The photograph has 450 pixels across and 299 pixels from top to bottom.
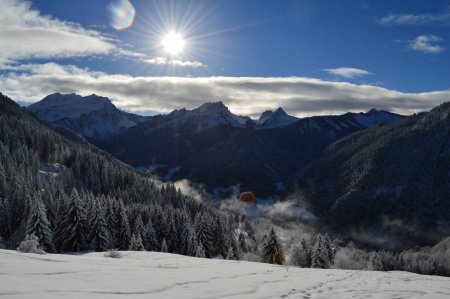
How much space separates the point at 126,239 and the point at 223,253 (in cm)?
2272

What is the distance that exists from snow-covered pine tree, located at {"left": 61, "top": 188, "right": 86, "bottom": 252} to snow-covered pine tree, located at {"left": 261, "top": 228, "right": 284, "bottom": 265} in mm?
32793

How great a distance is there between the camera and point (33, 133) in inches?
7603

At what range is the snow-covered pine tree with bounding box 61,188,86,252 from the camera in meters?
67.6

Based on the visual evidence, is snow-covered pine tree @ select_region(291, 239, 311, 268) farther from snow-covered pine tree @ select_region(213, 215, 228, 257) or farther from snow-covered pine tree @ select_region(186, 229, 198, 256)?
snow-covered pine tree @ select_region(186, 229, 198, 256)

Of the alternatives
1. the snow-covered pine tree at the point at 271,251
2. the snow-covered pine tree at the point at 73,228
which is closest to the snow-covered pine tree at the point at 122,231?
the snow-covered pine tree at the point at 73,228

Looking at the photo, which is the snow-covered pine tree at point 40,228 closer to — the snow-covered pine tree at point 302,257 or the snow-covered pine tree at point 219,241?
the snow-covered pine tree at point 219,241

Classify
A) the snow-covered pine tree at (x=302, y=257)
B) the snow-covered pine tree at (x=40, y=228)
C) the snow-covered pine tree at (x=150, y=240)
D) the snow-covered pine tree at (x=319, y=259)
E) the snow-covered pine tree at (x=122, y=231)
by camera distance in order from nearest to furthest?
the snow-covered pine tree at (x=40, y=228) < the snow-covered pine tree at (x=122, y=231) < the snow-covered pine tree at (x=319, y=259) < the snow-covered pine tree at (x=150, y=240) < the snow-covered pine tree at (x=302, y=257)

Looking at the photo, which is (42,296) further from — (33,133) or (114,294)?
(33,133)

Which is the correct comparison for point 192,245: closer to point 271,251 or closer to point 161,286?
point 271,251

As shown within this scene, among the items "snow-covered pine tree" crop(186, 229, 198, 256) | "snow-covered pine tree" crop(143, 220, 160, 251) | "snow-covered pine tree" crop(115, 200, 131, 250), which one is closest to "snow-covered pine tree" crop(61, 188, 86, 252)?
"snow-covered pine tree" crop(115, 200, 131, 250)

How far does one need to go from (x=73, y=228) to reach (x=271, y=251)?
36.0 metres

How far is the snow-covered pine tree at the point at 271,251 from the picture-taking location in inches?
2970

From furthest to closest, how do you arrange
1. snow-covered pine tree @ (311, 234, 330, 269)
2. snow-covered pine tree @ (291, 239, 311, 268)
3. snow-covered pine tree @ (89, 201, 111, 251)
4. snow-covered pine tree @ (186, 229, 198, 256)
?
snow-covered pine tree @ (291, 239, 311, 268) → snow-covered pine tree @ (311, 234, 330, 269) → snow-covered pine tree @ (186, 229, 198, 256) → snow-covered pine tree @ (89, 201, 111, 251)

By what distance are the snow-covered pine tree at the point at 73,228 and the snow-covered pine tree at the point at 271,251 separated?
3279cm
